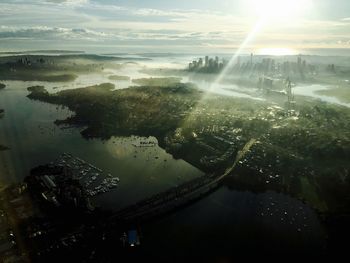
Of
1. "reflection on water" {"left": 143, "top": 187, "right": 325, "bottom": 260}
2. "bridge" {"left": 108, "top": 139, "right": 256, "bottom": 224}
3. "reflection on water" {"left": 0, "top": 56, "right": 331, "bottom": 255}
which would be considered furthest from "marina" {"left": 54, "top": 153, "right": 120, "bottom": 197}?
"reflection on water" {"left": 143, "top": 187, "right": 325, "bottom": 260}

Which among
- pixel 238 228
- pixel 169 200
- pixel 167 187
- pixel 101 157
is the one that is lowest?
pixel 238 228

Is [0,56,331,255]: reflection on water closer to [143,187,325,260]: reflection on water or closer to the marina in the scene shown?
[143,187,325,260]: reflection on water

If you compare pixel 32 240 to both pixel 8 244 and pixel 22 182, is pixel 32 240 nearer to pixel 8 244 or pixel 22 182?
pixel 8 244

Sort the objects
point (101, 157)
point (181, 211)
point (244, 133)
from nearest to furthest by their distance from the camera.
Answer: point (181, 211), point (101, 157), point (244, 133)

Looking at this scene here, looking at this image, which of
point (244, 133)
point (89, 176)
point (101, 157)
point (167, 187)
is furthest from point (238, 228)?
point (244, 133)

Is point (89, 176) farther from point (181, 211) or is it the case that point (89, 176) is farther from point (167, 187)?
point (181, 211)

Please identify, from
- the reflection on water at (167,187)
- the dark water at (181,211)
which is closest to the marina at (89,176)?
the reflection on water at (167,187)
